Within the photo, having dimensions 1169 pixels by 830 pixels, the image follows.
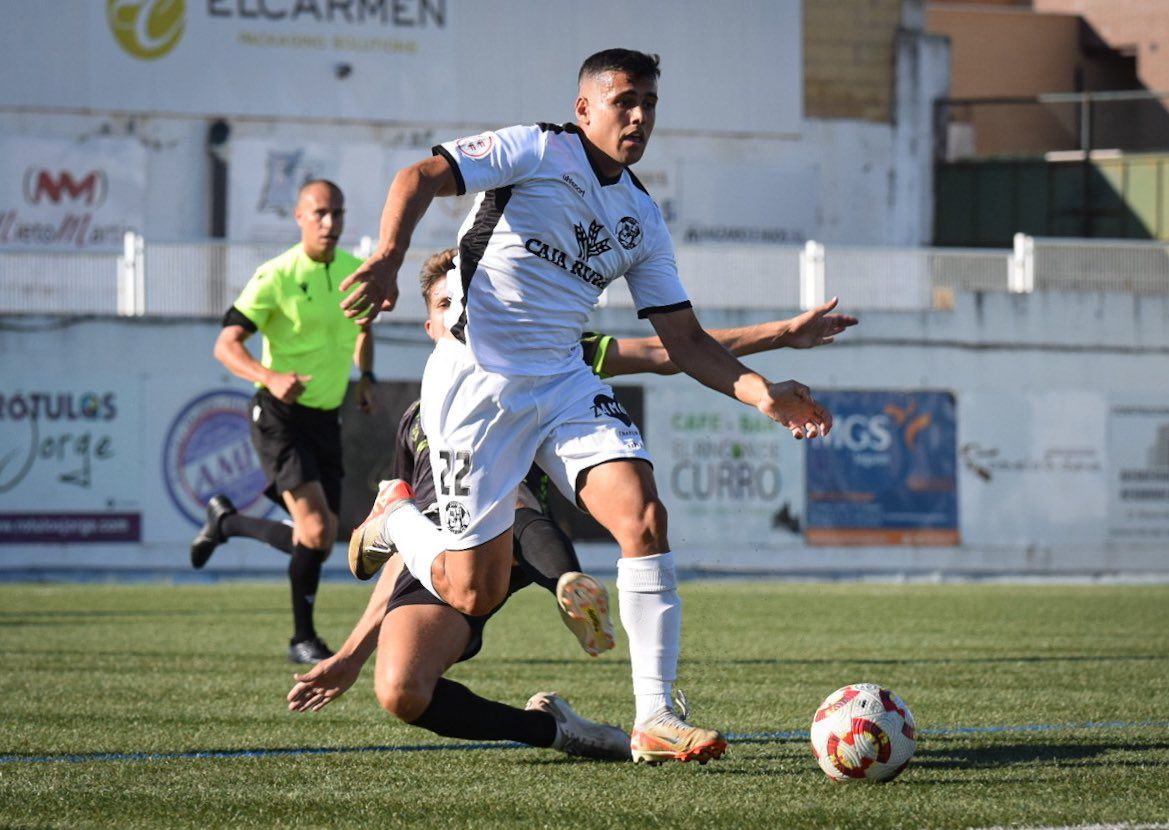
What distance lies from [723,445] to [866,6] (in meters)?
17.2

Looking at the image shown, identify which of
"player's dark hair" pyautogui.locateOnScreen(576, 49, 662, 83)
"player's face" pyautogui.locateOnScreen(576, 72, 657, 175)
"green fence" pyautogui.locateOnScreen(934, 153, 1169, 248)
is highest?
"green fence" pyautogui.locateOnScreen(934, 153, 1169, 248)

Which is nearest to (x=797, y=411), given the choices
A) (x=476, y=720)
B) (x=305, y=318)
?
(x=476, y=720)

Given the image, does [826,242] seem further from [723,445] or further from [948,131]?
[723,445]

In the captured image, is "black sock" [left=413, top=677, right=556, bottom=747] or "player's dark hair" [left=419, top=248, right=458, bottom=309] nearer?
"black sock" [left=413, top=677, right=556, bottom=747]

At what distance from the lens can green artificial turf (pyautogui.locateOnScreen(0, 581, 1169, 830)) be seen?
177 inches

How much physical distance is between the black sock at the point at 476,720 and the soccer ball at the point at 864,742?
0.90m

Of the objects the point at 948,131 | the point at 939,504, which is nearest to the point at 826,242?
the point at 948,131

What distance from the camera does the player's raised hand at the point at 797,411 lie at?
4926 millimetres

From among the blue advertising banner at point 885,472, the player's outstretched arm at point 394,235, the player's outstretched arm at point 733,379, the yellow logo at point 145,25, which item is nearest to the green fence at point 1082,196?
the blue advertising banner at point 885,472

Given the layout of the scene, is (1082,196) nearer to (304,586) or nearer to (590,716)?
(304,586)

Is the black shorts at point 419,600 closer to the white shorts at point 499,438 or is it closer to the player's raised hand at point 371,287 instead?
the white shorts at point 499,438

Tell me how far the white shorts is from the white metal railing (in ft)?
44.6

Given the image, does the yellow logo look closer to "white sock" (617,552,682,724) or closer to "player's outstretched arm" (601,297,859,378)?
"player's outstretched arm" (601,297,859,378)

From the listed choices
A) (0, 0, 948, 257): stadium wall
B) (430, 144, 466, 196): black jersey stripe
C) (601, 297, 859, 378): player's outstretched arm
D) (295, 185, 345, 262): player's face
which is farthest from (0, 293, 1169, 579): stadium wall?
(430, 144, 466, 196): black jersey stripe
